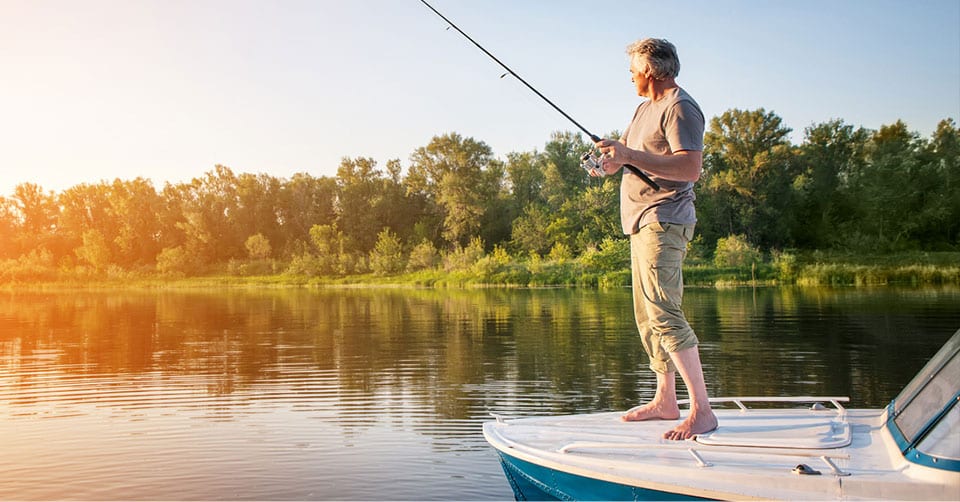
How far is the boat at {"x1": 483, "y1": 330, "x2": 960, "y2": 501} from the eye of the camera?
3205 millimetres

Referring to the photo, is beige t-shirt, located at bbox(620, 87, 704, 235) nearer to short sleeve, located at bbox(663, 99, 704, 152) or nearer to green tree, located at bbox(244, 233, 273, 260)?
short sleeve, located at bbox(663, 99, 704, 152)

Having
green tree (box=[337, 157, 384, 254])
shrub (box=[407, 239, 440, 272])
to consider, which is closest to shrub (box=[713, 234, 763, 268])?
shrub (box=[407, 239, 440, 272])

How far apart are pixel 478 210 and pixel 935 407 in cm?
5280

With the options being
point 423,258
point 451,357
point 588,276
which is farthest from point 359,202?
point 451,357

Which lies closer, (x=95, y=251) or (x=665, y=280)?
(x=665, y=280)

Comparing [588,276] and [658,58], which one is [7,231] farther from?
[658,58]

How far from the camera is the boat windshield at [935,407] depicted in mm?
3254

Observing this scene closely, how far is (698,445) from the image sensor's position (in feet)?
12.8

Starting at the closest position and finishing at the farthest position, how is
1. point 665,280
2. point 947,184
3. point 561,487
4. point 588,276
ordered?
point 561,487 < point 665,280 < point 588,276 < point 947,184

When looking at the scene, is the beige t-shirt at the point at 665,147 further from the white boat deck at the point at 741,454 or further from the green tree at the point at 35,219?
the green tree at the point at 35,219

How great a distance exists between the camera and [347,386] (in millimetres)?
9523

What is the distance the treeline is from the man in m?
37.7

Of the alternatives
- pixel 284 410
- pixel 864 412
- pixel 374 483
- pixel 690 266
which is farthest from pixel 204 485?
pixel 690 266

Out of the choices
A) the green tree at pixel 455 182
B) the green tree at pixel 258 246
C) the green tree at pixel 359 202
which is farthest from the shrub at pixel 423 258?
the green tree at pixel 258 246
